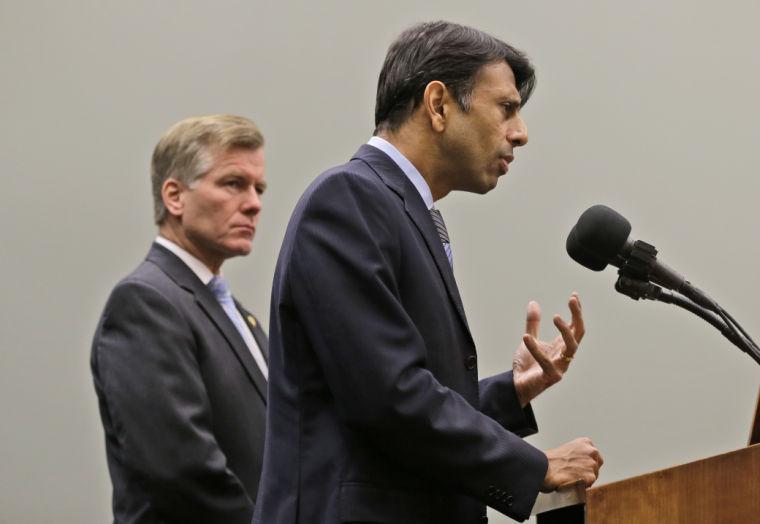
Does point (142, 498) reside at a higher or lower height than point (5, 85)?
lower

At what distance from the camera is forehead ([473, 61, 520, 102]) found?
1.91 metres

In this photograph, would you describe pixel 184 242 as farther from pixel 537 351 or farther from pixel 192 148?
pixel 537 351

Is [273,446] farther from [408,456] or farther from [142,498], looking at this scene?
[142,498]

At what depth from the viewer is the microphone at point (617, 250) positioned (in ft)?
5.63

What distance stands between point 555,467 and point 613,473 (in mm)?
1993

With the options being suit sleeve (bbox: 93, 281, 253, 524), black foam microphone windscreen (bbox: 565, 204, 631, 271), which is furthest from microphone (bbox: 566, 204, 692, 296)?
suit sleeve (bbox: 93, 281, 253, 524)

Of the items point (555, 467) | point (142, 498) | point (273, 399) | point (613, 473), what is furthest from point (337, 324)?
point (613, 473)

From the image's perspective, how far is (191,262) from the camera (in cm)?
273

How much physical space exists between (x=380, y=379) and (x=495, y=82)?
0.60 metres

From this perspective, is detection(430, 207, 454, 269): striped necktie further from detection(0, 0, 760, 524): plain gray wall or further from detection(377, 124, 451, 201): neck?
detection(0, 0, 760, 524): plain gray wall

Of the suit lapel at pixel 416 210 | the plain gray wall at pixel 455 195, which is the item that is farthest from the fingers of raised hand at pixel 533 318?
the plain gray wall at pixel 455 195

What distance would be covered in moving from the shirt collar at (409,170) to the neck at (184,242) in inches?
39.3

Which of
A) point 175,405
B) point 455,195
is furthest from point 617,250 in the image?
point 455,195

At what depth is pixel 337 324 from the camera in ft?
5.23
